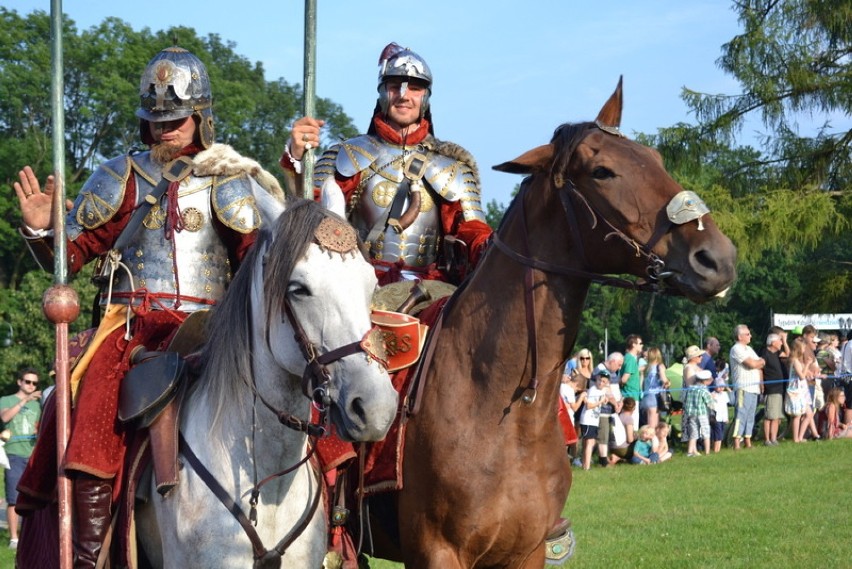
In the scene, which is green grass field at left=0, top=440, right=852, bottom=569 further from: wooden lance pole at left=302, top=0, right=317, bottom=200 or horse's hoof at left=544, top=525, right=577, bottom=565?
wooden lance pole at left=302, top=0, right=317, bottom=200

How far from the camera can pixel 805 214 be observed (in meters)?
23.1

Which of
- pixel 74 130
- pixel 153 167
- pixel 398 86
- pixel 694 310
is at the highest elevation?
pixel 74 130

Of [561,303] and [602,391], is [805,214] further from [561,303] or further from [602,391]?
[561,303]

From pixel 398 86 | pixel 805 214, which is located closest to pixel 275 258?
pixel 398 86

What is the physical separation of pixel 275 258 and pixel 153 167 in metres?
1.80

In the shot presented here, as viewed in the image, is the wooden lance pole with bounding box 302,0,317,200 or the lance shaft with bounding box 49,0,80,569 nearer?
the lance shaft with bounding box 49,0,80,569

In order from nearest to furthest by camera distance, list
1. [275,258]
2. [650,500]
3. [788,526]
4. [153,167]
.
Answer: [275,258] < [153,167] < [788,526] < [650,500]

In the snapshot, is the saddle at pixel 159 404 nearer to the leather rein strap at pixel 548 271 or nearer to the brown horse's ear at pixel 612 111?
the leather rein strap at pixel 548 271

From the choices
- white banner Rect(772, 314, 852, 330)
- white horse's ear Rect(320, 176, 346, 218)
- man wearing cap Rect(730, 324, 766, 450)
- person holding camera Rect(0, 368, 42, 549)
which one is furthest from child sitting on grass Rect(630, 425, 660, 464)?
white banner Rect(772, 314, 852, 330)

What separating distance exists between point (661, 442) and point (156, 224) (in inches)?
570

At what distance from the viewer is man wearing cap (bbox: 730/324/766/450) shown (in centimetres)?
1953

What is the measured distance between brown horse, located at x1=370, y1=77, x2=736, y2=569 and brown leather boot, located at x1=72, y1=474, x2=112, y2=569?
55.8 inches

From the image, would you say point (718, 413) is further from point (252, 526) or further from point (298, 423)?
point (298, 423)

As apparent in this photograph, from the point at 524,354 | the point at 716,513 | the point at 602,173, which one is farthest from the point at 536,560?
the point at 716,513
